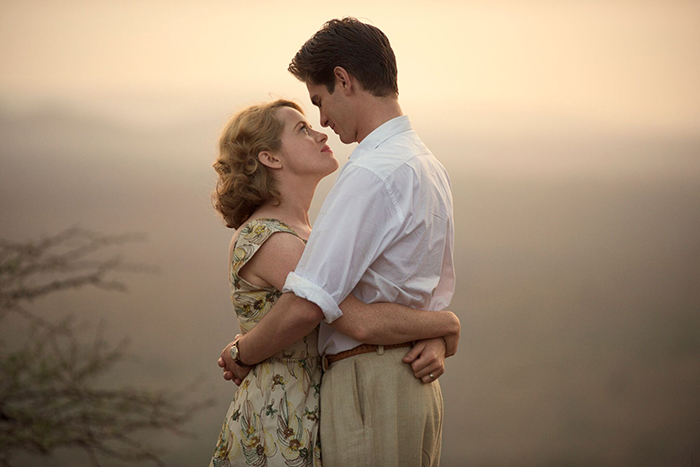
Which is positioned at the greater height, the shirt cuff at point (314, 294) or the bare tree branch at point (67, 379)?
the shirt cuff at point (314, 294)

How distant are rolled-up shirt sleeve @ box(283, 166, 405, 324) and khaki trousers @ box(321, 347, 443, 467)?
0.63ft

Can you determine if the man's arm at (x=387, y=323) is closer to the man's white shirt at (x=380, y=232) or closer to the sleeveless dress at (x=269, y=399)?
the man's white shirt at (x=380, y=232)

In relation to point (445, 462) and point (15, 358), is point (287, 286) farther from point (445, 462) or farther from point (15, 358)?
point (445, 462)

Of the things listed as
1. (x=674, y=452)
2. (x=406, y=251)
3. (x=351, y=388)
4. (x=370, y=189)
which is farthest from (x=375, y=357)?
(x=674, y=452)

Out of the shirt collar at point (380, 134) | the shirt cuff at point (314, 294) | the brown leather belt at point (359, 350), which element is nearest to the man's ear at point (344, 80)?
the shirt collar at point (380, 134)

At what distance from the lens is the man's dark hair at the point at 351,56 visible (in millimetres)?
1466

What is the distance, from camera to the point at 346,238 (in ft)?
4.09

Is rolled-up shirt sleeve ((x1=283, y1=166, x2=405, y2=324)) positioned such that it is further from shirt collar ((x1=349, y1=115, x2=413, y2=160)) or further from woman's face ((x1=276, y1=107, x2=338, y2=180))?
woman's face ((x1=276, y1=107, x2=338, y2=180))

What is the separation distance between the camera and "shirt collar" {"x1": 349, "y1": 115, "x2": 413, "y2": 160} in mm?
1419

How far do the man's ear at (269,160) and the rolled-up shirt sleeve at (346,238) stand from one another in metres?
0.37

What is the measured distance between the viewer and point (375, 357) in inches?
56.1

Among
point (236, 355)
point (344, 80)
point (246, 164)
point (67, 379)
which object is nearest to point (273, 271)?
point (236, 355)

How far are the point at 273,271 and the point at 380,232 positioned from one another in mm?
311

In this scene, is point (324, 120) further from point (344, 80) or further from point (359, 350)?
point (359, 350)
